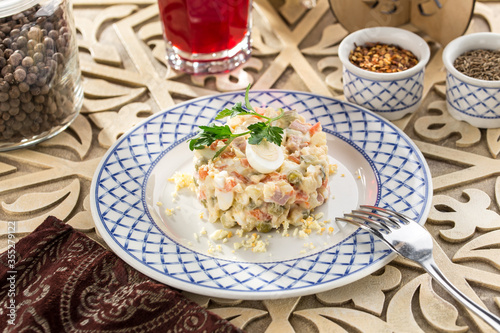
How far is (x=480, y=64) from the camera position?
2.58 metres

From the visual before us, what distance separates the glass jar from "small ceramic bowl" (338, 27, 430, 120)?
3.80 ft

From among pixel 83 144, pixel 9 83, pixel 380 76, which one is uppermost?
pixel 9 83

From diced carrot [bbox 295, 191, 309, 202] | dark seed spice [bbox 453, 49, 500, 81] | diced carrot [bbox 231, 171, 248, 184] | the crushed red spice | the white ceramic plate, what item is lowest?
the white ceramic plate

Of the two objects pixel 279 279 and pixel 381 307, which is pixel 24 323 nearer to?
pixel 279 279

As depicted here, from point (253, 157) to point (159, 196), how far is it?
1.56ft

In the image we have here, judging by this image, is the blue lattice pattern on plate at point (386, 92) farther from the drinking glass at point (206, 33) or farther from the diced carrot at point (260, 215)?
the diced carrot at point (260, 215)

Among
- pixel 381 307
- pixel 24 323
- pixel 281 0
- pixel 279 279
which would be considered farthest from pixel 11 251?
pixel 281 0

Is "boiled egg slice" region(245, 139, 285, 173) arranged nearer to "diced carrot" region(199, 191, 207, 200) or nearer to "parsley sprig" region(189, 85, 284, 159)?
"parsley sprig" region(189, 85, 284, 159)

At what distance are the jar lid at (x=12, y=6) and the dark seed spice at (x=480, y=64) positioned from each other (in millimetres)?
1745

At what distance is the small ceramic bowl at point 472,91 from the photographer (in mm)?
2462

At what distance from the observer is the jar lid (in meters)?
2.22

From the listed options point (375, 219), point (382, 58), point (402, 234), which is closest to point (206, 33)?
point (382, 58)

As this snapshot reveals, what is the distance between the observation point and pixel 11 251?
80.6 inches

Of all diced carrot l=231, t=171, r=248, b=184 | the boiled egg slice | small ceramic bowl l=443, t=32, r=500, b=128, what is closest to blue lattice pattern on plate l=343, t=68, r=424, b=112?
small ceramic bowl l=443, t=32, r=500, b=128
